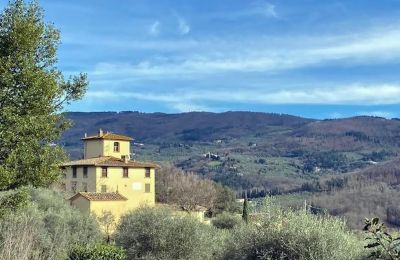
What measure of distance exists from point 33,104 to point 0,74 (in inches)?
39.7

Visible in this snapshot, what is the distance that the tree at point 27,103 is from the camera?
1304 centimetres

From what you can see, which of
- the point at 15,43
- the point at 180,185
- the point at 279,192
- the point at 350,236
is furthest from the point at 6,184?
the point at 279,192

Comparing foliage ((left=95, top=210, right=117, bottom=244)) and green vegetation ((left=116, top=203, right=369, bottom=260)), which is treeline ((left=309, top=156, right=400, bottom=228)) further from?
green vegetation ((left=116, top=203, right=369, bottom=260))

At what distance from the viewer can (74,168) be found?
6581 cm

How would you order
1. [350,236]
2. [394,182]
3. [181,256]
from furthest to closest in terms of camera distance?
[394,182]
[181,256]
[350,236]

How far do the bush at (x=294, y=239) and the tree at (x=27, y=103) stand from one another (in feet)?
17.4

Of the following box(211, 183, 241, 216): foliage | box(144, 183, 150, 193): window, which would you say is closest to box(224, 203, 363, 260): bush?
box(144, 183, 150, 193): window

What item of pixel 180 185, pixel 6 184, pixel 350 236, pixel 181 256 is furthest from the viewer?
pixel 180 185

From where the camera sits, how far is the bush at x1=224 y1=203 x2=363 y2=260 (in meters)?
13.8

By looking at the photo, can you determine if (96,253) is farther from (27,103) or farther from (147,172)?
(147,172)

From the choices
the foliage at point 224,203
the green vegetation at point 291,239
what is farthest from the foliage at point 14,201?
the foliage at point 224,203

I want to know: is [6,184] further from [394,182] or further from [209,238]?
[394,182]

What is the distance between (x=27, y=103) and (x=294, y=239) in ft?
23.8

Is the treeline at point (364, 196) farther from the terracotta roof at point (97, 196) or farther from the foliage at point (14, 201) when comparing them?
the foliage at point (14, 201)
